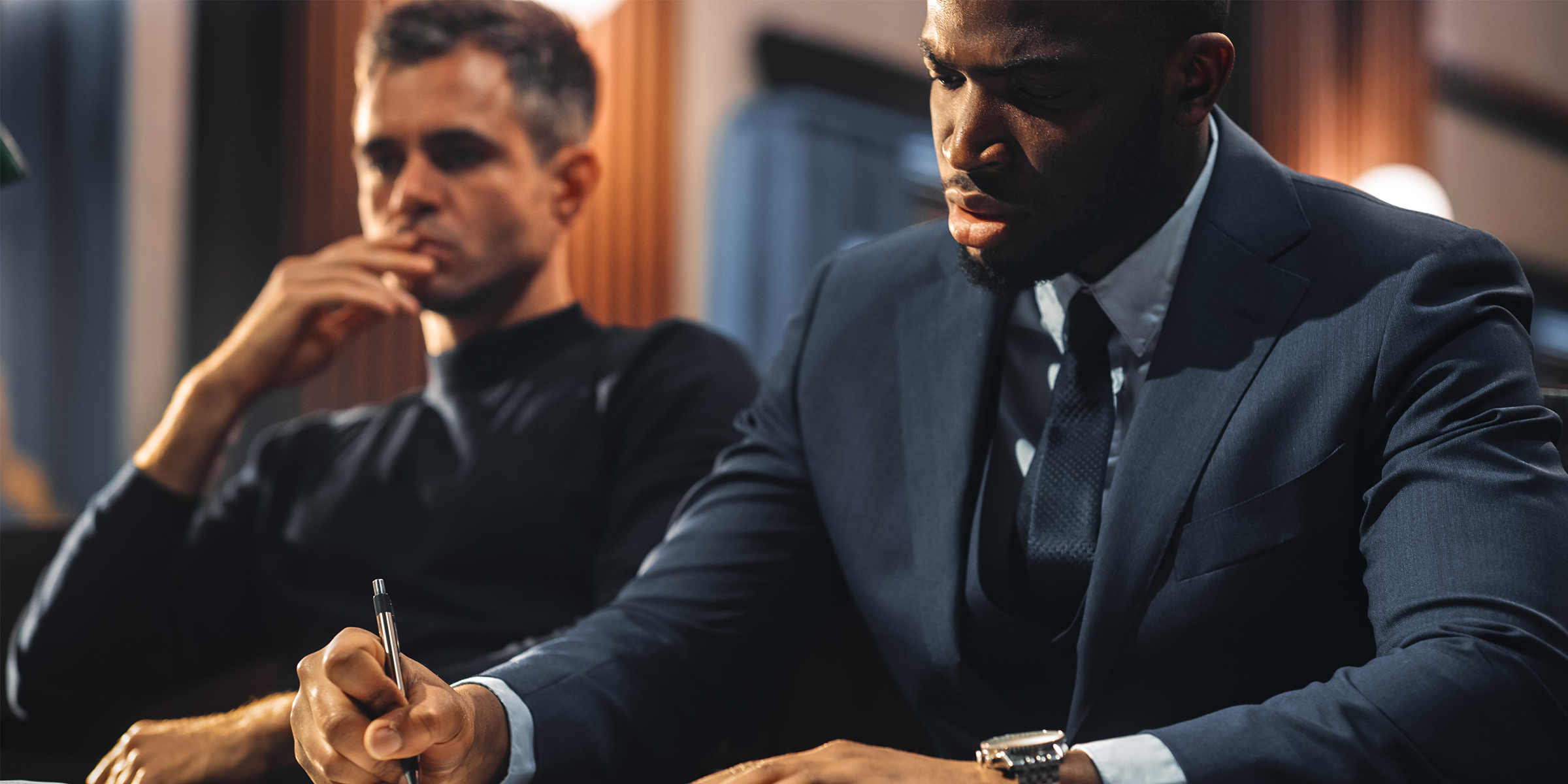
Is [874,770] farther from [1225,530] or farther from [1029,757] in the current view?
[1225,530]

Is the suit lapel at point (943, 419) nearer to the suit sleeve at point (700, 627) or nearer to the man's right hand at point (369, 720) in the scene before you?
the suit sleeve at point (700, 627)

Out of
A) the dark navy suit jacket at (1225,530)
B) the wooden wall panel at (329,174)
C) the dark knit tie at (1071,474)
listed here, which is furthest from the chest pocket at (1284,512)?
the wooden wall panel at (329,174)

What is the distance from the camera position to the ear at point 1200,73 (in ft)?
3.43

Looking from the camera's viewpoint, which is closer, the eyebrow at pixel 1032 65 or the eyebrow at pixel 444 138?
the eyebrow at pixel 1032 65

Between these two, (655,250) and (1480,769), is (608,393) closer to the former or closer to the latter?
(1480,769)

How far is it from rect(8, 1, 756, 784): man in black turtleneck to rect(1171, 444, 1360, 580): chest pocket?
0.70 m

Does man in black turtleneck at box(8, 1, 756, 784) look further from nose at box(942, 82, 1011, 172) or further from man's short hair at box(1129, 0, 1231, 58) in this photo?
man's short hair at box(1129, 0, 1231, 58)

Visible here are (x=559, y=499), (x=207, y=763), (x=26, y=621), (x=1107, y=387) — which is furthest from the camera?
(x=26, y=621)

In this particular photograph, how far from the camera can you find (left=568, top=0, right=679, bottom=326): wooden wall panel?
4469 millimetres

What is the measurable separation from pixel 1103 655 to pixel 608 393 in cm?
81

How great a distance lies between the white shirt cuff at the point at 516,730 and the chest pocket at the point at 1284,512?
1.82ft

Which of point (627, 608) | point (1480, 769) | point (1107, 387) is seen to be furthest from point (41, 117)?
point (1480, 769)

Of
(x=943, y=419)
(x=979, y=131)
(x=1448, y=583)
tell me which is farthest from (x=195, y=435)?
(x=1448, y=583)

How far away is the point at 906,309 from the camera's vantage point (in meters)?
1.27
